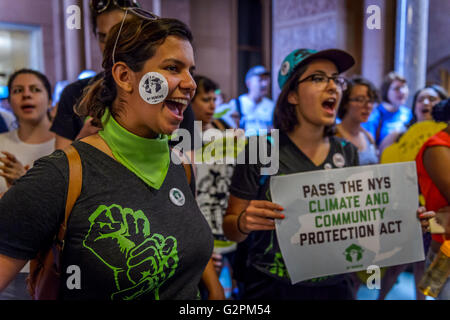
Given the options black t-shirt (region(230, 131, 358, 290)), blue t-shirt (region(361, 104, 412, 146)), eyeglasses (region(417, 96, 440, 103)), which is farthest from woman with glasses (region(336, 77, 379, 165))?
black t-shirt (region(230, 131, 358, 290))

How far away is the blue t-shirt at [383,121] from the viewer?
156 inches

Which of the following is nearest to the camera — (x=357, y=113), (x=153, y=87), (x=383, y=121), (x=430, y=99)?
(x=153, y=87)

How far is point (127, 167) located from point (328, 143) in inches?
38.2

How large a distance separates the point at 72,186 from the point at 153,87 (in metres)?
0.34

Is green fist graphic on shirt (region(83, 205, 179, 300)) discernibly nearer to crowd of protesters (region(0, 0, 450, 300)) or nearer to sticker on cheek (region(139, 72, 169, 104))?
crowd of protesters (region(0, 0, 450, 300))

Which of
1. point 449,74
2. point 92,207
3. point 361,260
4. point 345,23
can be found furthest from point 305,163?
point 449,74

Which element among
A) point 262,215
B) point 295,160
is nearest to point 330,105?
point 295,160

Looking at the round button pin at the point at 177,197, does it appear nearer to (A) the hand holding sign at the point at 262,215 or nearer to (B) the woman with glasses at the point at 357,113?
(A) the hand holding sign at the point at 262,215

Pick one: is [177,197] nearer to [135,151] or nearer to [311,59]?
[135,151]

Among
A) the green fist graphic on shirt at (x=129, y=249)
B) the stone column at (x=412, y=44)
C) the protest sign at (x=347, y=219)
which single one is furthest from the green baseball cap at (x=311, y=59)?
the stone column at (x=412, y=44)

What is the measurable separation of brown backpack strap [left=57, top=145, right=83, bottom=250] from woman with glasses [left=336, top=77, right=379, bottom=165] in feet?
7.34

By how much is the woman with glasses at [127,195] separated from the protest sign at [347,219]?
403mm

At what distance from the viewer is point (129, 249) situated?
1.06 m

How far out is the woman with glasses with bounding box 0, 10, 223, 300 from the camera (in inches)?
38.3
